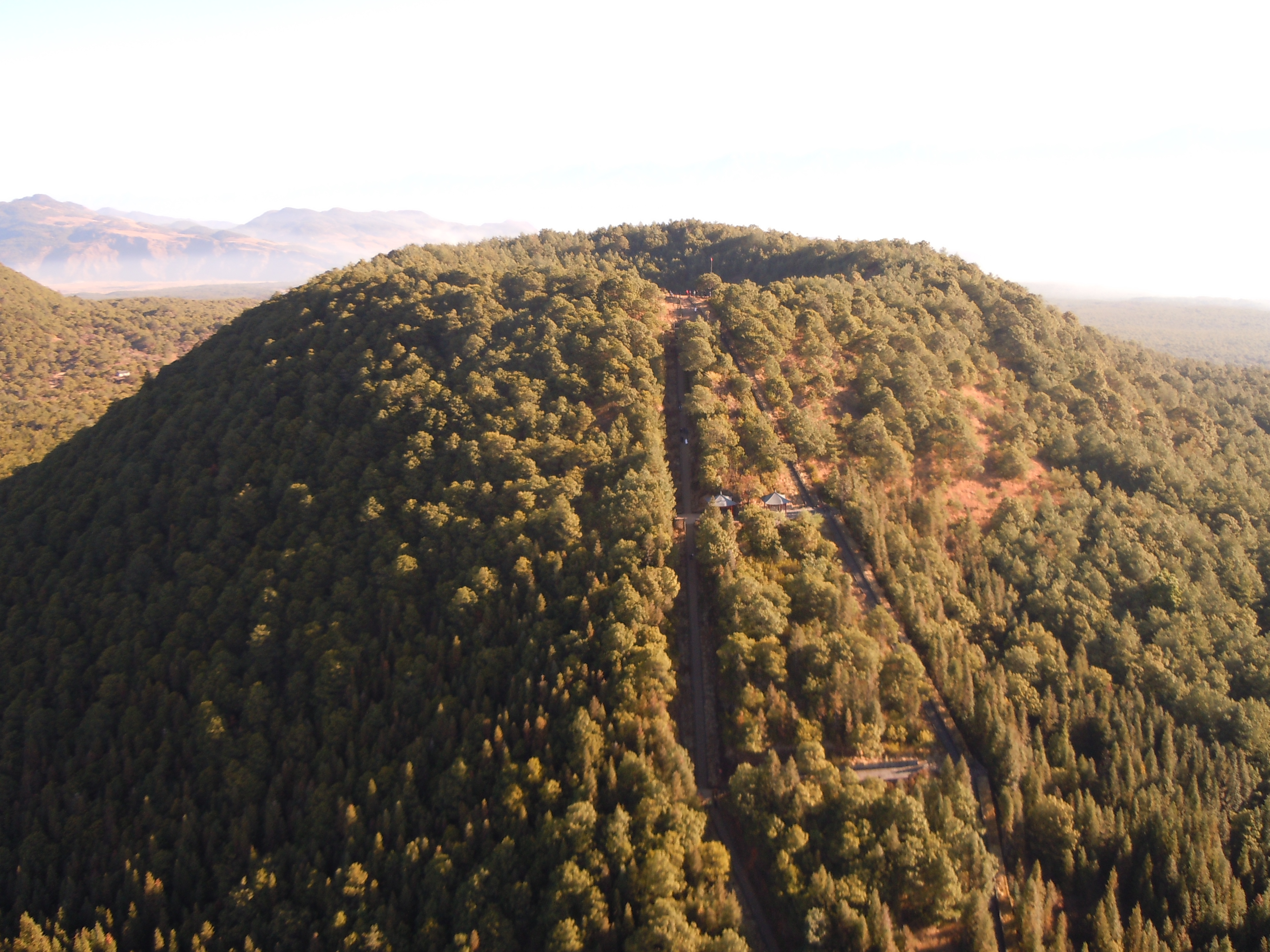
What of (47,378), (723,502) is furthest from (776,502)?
(47,378)

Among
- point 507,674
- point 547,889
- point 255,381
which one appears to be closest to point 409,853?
point 547,889

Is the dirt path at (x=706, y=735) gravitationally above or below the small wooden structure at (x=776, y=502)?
below

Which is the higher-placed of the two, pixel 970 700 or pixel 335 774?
pixel 970 700

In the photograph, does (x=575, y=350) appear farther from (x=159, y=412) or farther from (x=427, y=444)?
(x=159, y=412)

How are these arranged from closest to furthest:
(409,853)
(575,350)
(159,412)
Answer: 1. (409,853)
2. (575,350)
3. (159,412)

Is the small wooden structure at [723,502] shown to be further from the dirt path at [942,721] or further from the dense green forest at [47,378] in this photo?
the dense green forest at [47,378]

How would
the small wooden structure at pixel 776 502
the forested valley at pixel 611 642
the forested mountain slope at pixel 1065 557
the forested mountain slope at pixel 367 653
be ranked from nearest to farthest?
the forested valley at pixel 611 642 → the forested mountain slope at pixel 367 653 → the forested mountain slope at pixel 1065 557 → the small wooden structure at pixel 776 502

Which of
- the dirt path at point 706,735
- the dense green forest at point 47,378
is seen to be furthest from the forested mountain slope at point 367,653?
the dense green forest at point 47,378

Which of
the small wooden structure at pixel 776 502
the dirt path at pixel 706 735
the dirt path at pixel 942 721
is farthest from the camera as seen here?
the small wooden structure at pixel 776 502
